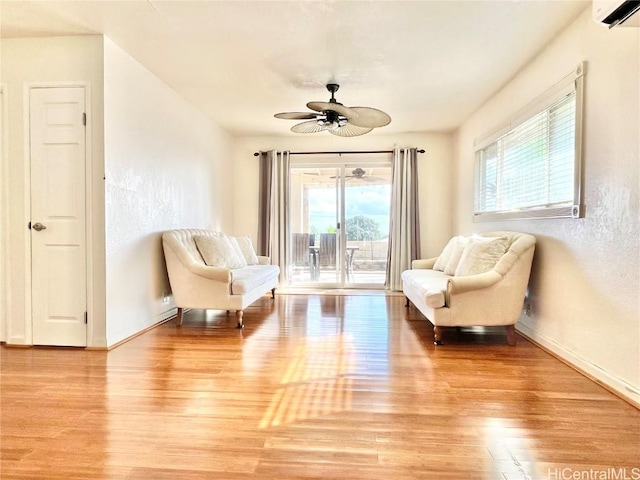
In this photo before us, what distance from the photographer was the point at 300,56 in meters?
3.10

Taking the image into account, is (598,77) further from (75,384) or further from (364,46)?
(75,384)

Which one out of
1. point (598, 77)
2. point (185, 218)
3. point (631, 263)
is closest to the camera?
point (631, 263)

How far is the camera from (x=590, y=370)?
7.55 ft

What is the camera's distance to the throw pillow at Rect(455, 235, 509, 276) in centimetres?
314

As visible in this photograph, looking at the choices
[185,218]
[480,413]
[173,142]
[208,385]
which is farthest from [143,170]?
[480,413]

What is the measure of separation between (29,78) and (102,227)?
4.54ft

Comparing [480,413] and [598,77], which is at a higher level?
[598,77]

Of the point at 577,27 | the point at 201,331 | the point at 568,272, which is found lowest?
the point at 201,331

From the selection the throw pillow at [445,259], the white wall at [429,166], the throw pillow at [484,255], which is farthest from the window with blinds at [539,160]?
the white wall at [429,166]

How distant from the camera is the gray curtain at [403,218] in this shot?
5652 millimetres

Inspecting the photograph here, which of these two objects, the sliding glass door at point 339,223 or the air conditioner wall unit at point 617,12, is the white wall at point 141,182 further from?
the air conditioner wall unit at point 617,12

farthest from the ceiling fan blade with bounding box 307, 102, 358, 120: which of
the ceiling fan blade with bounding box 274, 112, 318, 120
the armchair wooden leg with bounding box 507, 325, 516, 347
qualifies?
the armchair wooden leg with bounding box 507, 325, 516, 347

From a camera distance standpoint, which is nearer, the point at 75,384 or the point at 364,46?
the point at 75,384
